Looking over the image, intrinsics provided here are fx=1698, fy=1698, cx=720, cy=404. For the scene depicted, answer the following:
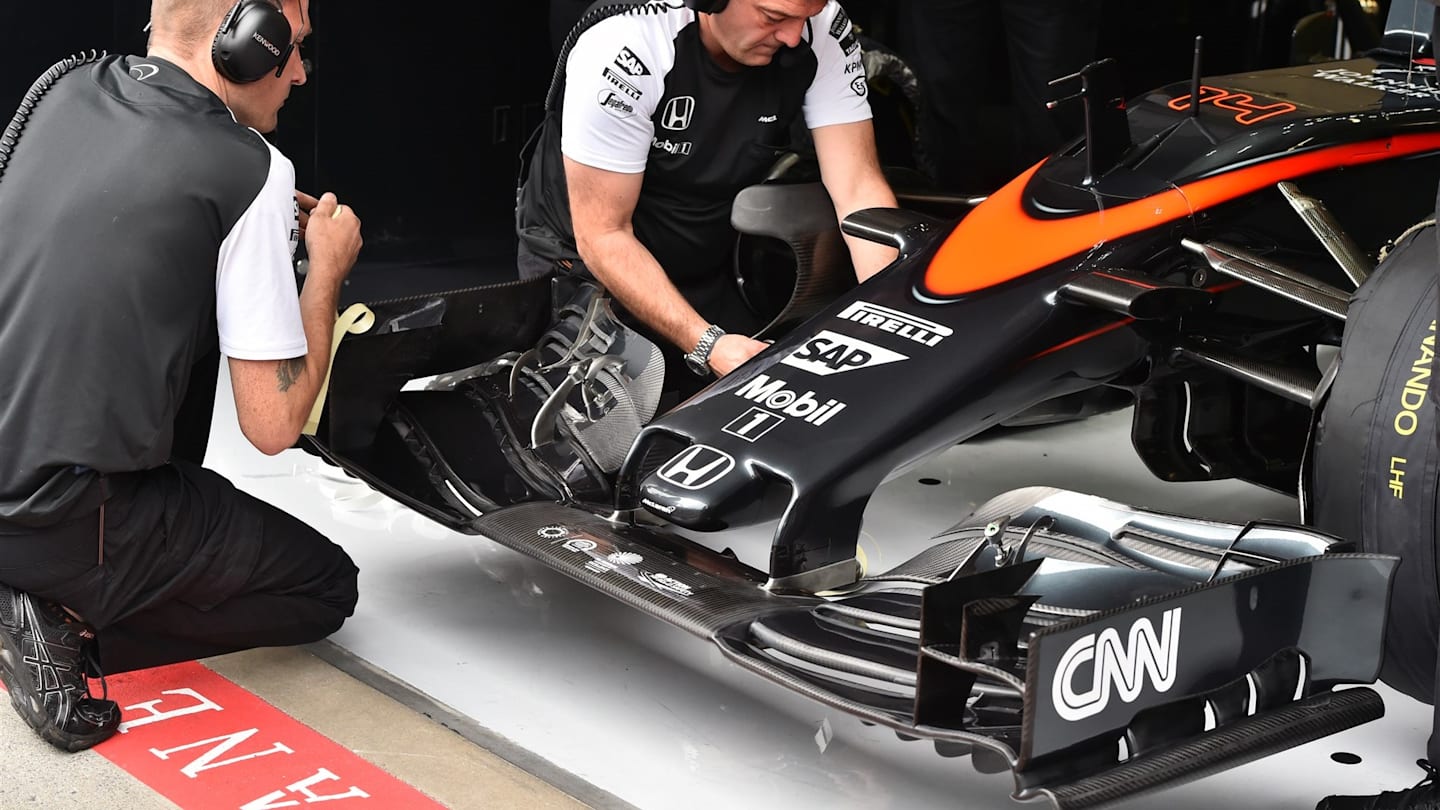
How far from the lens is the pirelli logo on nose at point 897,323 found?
113 inches

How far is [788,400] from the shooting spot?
2.82 m

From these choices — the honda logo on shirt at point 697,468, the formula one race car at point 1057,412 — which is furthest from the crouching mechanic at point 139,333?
the honda logo on shirt at point 697,468

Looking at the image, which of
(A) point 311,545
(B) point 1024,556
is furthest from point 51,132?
(B) point 1024,556

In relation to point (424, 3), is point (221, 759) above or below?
below

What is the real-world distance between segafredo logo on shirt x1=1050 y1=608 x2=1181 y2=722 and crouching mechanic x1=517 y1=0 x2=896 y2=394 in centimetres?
125

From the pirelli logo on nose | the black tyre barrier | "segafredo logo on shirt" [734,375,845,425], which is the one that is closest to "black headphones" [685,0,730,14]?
the pirelli logo on nose

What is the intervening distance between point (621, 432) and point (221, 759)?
101 cm

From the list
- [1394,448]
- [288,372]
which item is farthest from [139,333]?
[1394,448]

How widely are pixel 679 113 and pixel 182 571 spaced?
1.41m

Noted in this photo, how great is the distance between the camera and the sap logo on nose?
112 inches

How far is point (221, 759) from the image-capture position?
2.65 m

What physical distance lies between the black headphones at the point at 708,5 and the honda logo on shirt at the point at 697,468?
104 cm

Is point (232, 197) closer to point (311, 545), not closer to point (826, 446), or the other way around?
point (311, 545)

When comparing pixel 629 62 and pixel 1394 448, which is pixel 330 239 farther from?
pixel 1394 448
